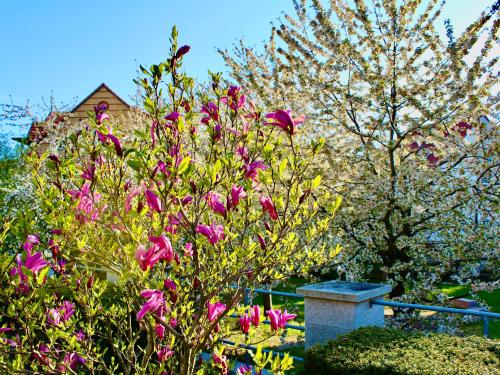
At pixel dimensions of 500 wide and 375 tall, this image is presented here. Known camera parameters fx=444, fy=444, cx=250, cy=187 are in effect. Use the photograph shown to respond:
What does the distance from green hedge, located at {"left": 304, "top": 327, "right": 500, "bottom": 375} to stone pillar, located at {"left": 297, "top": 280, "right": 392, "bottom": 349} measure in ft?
1.95

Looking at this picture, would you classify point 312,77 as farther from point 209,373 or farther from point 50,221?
point 50,221

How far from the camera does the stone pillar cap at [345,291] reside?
448 cm

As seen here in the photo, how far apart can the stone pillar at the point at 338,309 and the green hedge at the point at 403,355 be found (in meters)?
0.59

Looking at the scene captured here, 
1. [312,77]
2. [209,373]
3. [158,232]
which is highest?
[312,77]

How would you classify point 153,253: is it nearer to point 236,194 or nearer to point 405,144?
point 236,194

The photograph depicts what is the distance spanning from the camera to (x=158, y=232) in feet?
6.48

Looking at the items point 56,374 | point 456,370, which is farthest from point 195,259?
point 456,370

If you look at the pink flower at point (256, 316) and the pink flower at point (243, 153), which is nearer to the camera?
the pink flower at point (243, 153)

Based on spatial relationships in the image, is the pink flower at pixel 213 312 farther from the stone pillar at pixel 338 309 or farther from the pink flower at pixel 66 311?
the stone pillar at pixel 338 309

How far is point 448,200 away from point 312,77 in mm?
2867

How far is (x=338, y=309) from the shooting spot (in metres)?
4.63

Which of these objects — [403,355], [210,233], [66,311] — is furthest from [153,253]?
[403,355]

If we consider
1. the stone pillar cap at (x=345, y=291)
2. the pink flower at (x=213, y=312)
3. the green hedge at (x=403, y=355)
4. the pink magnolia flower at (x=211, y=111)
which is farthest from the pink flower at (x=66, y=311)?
the stone pillar cap at (x=345, y=291)

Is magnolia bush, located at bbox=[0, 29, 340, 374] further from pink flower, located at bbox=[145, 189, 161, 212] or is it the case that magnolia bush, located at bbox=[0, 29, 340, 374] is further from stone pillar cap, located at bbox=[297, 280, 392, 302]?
stone pillar cap, located at bbox=[297, 280, 392, 302]
